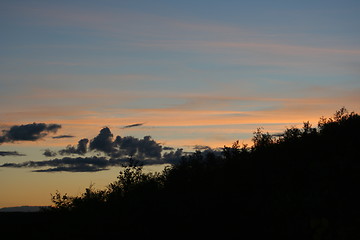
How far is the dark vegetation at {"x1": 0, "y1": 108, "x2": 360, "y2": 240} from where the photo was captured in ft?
77.4

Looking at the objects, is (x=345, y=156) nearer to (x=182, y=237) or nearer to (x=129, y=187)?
(x=182, y=237)

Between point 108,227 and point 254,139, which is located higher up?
point 254,139

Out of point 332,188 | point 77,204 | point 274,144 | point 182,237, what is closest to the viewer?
point 182,237

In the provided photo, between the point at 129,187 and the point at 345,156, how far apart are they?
21.7m

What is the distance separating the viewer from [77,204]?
1668 inches

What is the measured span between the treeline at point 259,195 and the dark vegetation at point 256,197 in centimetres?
5

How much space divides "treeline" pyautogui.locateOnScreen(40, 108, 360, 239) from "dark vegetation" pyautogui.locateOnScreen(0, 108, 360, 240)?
0.17 feet

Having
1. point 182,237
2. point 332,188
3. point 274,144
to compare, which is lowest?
point 182,237

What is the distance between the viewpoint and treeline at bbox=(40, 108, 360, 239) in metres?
23.6

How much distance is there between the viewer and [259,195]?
29375 millimetres

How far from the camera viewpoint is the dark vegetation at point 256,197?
77.4 feet

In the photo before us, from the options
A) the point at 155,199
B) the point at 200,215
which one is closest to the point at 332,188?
the point at 200,215

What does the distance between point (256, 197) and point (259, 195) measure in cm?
118

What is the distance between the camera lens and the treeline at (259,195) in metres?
23.6
